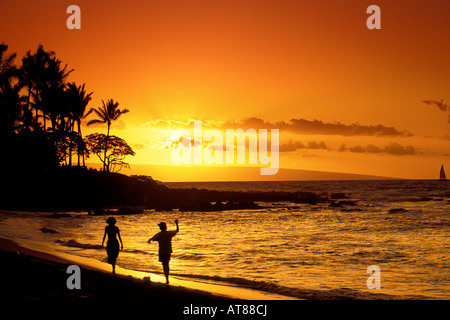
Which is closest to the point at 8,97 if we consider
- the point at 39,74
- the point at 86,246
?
the point at 39,74

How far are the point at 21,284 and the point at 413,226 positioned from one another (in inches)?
1354

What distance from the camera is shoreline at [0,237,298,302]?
38.2ft

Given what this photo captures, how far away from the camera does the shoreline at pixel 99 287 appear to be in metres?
11.6

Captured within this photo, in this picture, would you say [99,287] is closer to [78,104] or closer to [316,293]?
[316,293]

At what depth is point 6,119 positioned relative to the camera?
51688mm

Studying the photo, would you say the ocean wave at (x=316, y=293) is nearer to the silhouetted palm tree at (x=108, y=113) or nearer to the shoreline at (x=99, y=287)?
the shoreline at (x=99, y=287)

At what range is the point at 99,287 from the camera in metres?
13.1

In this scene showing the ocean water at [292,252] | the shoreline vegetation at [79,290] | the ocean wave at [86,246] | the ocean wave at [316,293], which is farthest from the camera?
the ocean wave at [86,246]

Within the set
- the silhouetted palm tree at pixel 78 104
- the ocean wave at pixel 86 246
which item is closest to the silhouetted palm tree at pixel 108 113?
the silhouetted palm tree at pixel 78 104

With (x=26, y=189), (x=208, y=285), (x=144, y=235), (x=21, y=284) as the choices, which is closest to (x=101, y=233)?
(x=144, y=235)

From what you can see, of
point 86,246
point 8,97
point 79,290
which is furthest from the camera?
point 8,97

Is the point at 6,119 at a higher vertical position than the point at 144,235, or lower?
higher
